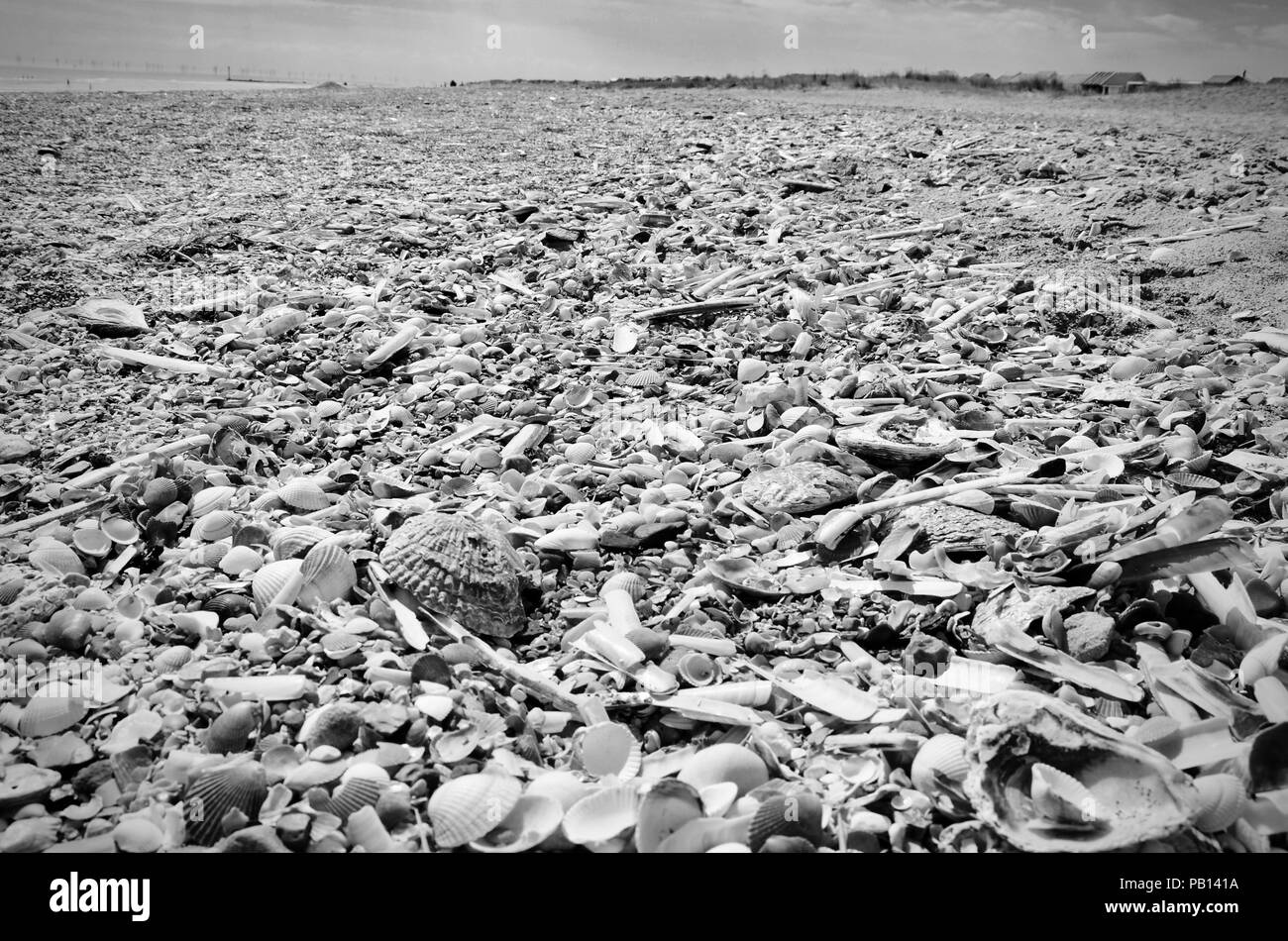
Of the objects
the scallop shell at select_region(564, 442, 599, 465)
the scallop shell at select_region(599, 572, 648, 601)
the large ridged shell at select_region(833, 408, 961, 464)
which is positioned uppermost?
the large ridged shell at select_region(833, 408, 961, 464)

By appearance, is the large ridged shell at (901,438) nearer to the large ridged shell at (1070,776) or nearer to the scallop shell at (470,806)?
the large ridged shell at (1070,776)

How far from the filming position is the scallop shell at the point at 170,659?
2.45m

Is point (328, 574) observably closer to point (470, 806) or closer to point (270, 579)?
point (270, 579)

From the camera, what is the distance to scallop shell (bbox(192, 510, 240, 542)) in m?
3.17

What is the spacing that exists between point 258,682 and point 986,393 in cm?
383

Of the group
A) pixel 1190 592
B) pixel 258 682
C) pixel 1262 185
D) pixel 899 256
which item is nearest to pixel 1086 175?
pixel 1262 185

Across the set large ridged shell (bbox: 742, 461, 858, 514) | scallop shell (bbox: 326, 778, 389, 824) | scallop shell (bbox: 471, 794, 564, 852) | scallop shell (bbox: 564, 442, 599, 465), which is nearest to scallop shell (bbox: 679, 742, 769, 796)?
scallop shell (bbox: 471, 794, 564, 852)

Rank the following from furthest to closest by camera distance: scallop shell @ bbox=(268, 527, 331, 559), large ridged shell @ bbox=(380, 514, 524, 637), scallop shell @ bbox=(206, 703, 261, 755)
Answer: scallop shell @ bbox=(268, 527, 331, 559), large ridged shell @ bbox=(380, 514, 524, 637), scallop shell @ bbox=(206, 703, 261, 755)

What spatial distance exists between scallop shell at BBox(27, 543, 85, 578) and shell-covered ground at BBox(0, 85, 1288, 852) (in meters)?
0.02

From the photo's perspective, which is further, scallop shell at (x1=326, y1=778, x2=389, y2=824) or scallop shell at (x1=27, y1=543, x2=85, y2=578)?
scallop shell at (x1=27, y1=543, x2=85, y2=578)

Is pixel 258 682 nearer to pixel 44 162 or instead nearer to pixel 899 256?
pixel 899 256

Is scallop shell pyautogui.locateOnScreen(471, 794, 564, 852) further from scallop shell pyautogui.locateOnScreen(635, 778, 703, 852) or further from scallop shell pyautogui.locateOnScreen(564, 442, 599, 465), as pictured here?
scallop shell pyautogui.locateOnScreen(564, 442, 599, 465)

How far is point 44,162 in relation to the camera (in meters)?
8.96
